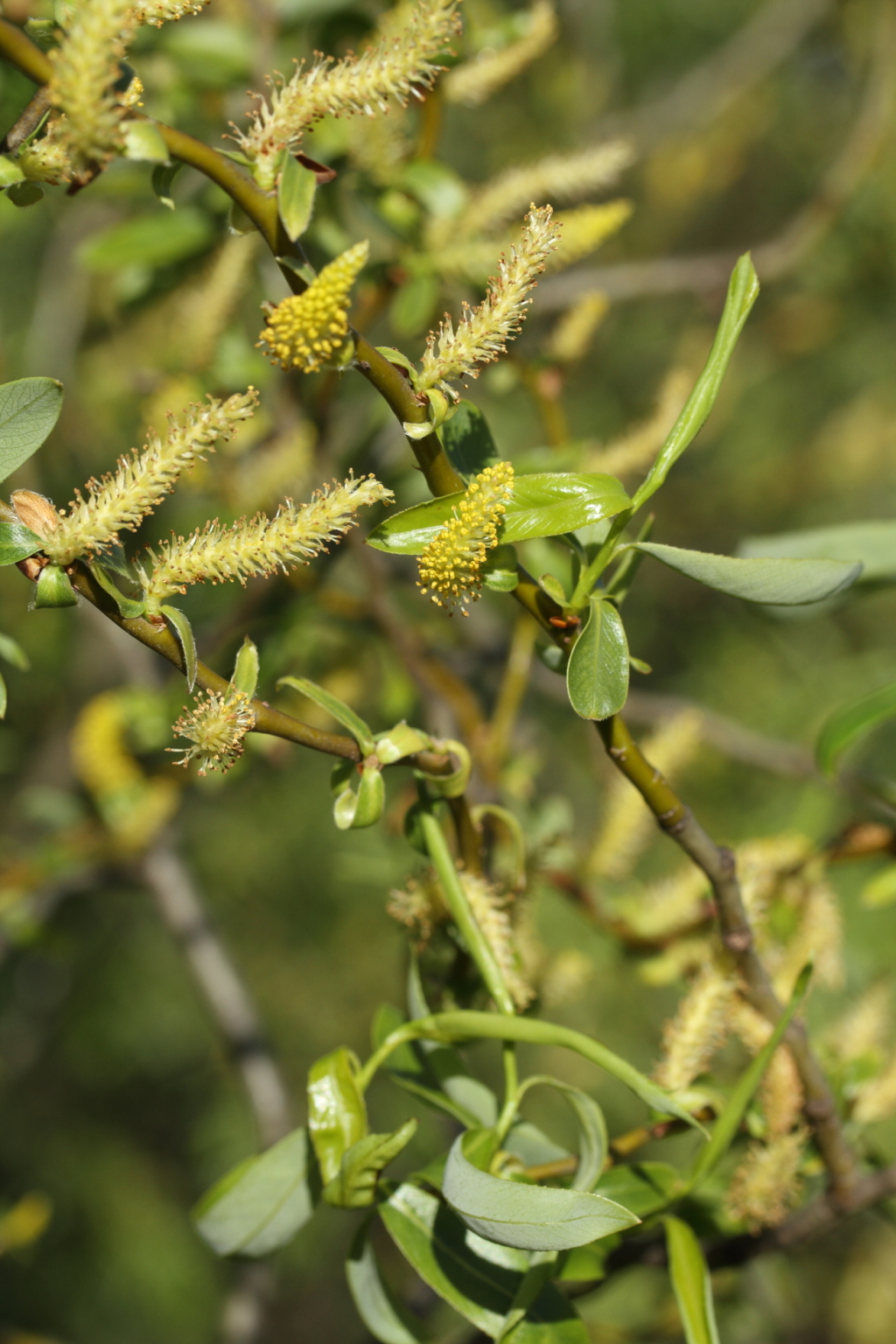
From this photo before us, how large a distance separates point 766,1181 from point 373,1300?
0.52 feet

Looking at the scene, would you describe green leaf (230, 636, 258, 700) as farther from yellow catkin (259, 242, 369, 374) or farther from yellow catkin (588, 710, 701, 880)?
yellow catkin (588, 710, 701, 880)

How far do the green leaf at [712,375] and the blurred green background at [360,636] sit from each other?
1.16 feet

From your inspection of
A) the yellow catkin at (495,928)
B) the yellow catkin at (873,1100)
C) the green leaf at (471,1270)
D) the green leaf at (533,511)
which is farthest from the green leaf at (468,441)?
the yellow catkin at (873,1100)

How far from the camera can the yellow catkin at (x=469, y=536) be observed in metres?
0.26

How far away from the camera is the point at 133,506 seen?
0.86 feet

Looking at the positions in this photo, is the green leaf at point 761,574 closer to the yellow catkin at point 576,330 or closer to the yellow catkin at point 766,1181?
the yellow catkin at point 766,1181

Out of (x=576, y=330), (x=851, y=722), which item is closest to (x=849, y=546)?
(x=851, y=722)

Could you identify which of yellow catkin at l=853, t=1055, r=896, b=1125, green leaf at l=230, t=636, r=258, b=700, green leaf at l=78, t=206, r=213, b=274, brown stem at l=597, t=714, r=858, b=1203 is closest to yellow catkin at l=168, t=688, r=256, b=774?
green leaf at l=230, t=636, r=258, b=700

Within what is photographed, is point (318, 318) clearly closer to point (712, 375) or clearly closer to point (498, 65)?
point (712, 375)

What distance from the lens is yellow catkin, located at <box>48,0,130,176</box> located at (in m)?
0.22

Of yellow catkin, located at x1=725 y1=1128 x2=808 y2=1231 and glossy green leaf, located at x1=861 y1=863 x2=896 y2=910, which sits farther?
glossy green leaf, located at x1=861 y1=863 x2=896 y2=910

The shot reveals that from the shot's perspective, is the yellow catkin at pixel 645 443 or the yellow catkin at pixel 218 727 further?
the yellow catkin at pixel 645 443

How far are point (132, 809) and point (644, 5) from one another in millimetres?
2035

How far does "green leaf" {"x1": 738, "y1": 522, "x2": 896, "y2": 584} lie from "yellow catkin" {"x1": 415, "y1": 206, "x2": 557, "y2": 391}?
10.7 inches
